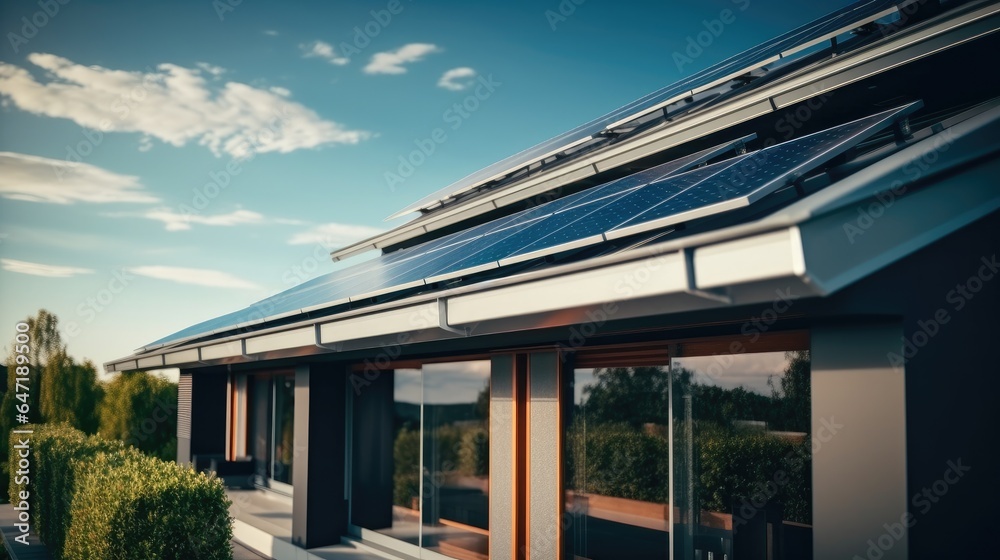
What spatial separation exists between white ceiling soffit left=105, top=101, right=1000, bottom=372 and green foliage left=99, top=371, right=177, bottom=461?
25.1m

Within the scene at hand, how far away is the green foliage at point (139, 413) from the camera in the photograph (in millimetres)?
28281

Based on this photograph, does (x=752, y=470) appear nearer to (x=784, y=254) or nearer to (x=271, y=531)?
(x=784, y=254)

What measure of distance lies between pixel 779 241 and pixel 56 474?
48.4ft

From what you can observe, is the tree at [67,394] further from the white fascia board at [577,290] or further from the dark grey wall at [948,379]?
the dark grey wall at [948,379]

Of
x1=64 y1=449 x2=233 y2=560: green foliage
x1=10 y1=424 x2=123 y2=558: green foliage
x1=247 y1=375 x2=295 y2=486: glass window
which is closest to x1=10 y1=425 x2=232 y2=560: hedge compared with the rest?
x1=64 y1=449 x2=233 y2=560: green foliage

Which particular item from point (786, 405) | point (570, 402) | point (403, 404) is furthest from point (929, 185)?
point (403, 404)

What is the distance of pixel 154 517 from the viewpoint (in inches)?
393

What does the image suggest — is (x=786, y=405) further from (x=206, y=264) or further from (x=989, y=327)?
(x=206, y=264)

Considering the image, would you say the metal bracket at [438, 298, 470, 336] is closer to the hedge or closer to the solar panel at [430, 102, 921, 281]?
the solar panel at [430, 102, 921, 281]

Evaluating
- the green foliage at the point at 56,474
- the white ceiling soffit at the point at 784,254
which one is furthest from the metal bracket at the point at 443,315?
the green foliage at the point at 56,474

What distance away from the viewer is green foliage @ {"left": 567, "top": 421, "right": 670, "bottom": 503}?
8.66 meters

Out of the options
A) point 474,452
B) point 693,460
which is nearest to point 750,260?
point 693,460

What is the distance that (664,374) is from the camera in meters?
8.54

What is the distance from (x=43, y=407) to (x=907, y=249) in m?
27.9
